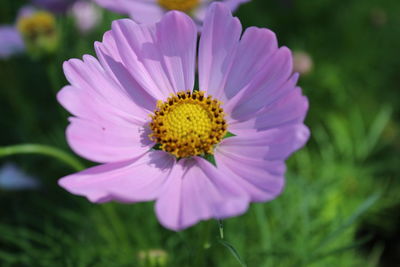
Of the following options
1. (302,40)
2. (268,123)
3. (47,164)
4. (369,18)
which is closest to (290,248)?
(268,123)

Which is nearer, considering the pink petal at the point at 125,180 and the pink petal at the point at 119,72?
the pink petal at the point at 125,180

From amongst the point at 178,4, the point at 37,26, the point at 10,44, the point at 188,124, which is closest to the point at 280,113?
the point at 188,124

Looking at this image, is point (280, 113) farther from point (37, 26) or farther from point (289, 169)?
point (289, 169)

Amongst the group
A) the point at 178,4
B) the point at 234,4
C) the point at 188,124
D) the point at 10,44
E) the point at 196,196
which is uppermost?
the point at 10,44

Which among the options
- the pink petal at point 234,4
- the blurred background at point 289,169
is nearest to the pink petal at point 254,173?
the blurred background at point 289,169

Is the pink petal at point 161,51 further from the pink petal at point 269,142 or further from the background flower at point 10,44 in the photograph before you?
the background flower at point 10,44

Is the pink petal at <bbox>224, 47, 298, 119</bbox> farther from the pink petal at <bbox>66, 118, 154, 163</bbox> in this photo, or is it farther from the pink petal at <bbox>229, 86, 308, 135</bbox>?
the pink petal at <bbox>66, 118, 154, 163</bbox>

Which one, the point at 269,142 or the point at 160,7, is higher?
the point at 160,7

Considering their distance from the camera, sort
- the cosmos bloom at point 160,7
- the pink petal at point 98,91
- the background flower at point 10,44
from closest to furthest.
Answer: the pink petal at point 98,91 < the cosmos bloom at point 160,7 < the background flower at point 10,44
